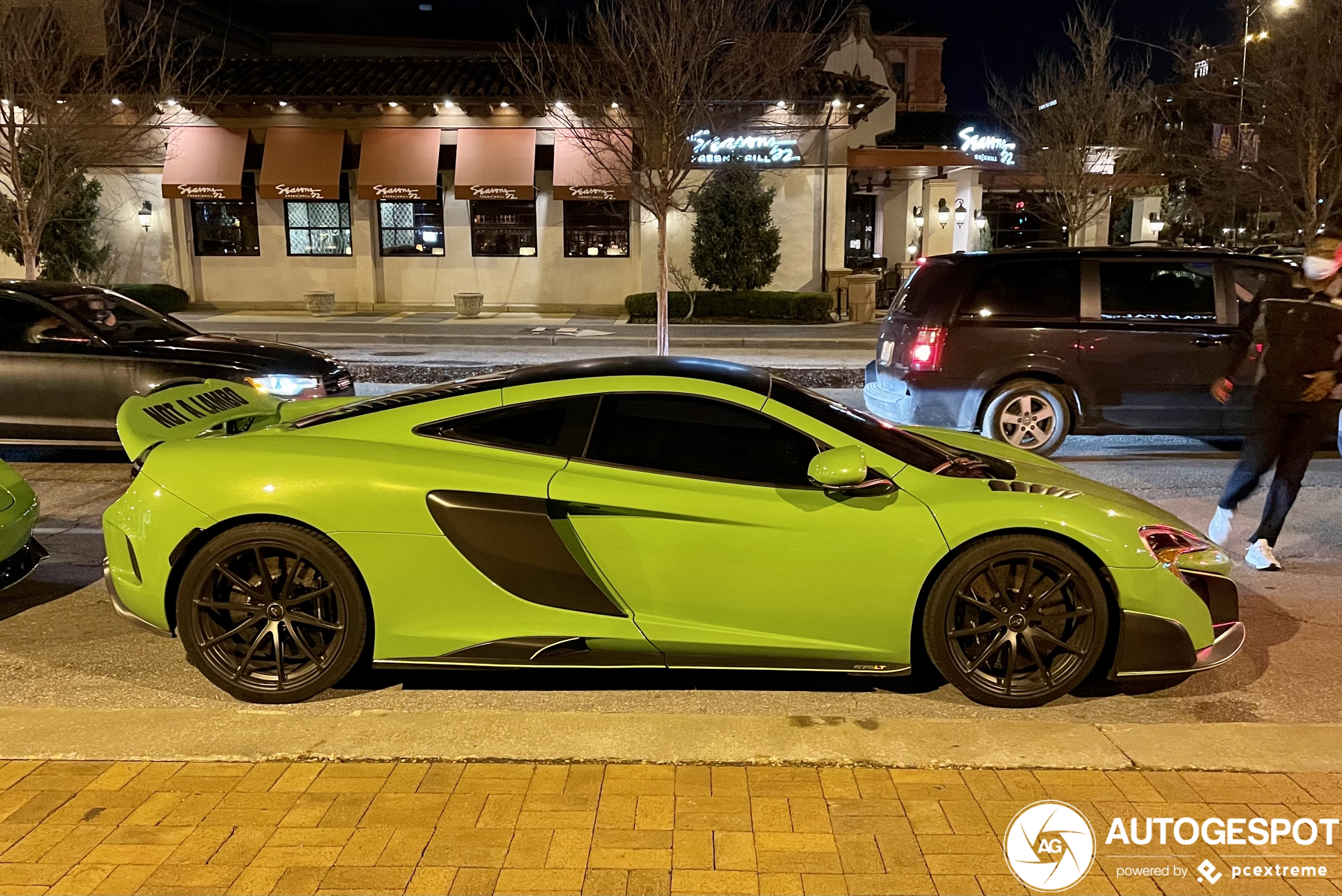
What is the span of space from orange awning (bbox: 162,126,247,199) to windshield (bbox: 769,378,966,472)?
22.3m

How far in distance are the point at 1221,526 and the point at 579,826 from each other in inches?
194

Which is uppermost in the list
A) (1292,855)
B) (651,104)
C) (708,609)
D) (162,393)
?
(651,104)

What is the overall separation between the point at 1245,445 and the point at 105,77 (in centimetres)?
1602

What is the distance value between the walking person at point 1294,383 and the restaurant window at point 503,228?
66.1 ft

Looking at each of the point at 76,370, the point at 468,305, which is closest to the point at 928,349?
the point at 76,370

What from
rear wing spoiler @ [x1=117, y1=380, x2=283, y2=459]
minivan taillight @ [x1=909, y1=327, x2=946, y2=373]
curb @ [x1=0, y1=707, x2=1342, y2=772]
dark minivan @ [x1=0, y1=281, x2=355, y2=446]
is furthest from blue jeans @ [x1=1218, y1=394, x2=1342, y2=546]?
dark minivan @ [x1=0, y1=281, x2=355, y2=446]

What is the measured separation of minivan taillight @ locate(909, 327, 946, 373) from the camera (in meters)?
8.60

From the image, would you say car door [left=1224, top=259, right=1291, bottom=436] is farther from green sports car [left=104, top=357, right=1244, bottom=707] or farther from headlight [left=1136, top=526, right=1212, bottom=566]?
green sports car [left=104, top=357, right=1244, bottom=707]

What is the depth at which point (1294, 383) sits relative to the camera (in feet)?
19.3

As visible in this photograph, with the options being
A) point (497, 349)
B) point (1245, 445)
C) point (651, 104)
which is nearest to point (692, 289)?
point (497, 349)

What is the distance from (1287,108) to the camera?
17.2m

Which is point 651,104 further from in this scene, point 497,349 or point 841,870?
point 841,870

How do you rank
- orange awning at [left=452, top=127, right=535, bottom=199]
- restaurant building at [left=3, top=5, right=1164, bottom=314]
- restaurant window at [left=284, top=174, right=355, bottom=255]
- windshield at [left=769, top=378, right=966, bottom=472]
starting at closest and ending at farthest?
1. windshield at [left=769, top=378, right=966, bottom=472]
2. orange awning at [left=452, top=127, right=535, bottom=199]
3. restaurant building at [left=3, top=5, right=1164, bottom=314]
4. restaurant window at [left=284, top=174, right=355, bottom=255]

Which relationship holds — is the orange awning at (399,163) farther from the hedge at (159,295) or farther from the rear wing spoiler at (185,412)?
the rear wing spoiler at (185,412)
